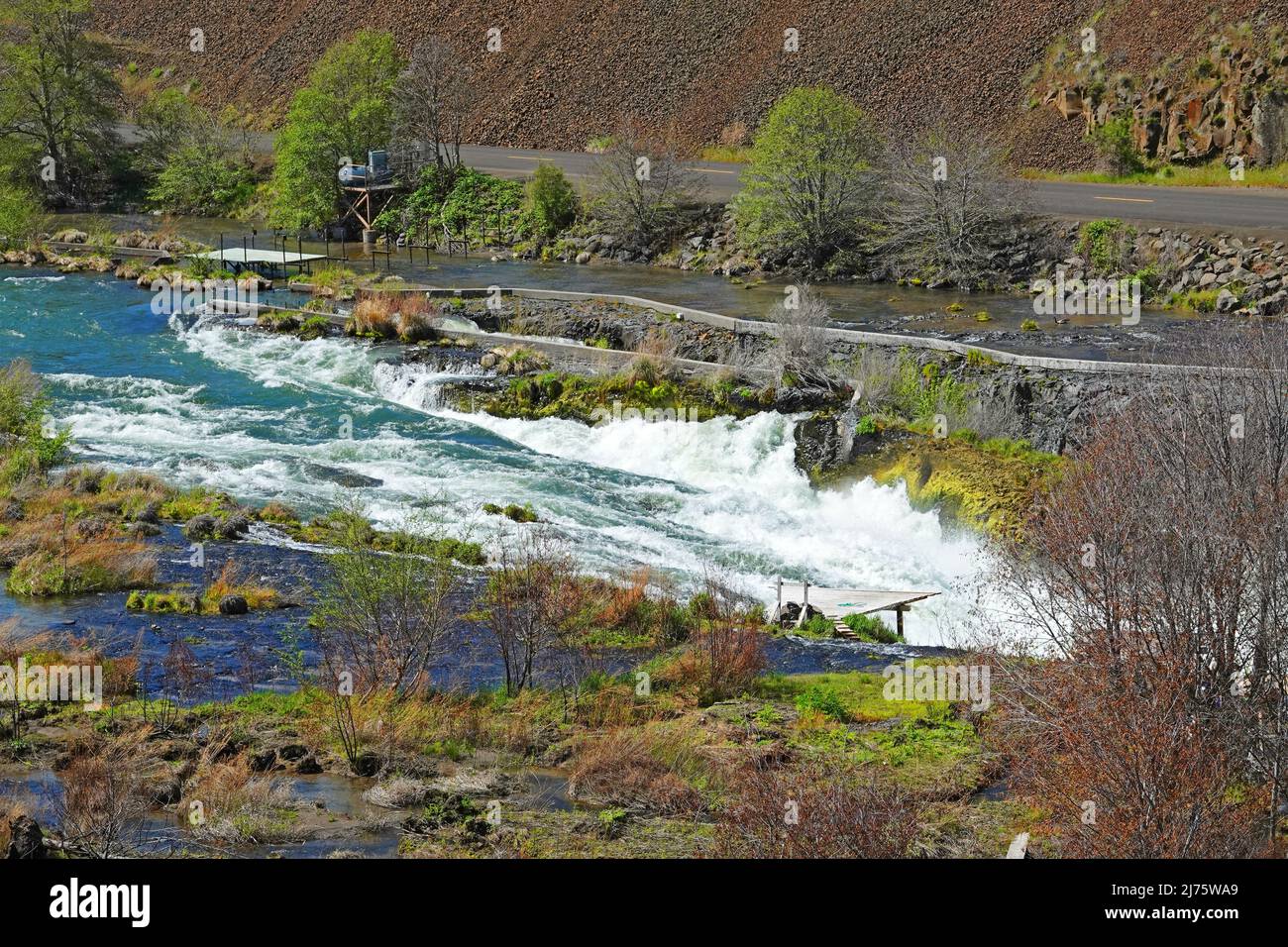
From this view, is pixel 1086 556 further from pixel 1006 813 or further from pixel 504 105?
pixel 504 105

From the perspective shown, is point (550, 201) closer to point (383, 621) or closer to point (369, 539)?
point (369, 539)

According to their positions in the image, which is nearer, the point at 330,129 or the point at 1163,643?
the point at 1163,643

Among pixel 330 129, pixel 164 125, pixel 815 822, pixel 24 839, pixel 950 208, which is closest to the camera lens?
pixel 815 822

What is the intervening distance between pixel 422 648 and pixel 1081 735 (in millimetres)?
11118

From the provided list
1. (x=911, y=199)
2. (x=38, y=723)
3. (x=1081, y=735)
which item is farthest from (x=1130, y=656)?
(x=911, y=199)

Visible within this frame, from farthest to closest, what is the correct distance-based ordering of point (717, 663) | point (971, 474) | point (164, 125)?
point (164, 125) → point (971, 474) → point (717, 663)

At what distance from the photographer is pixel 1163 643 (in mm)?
17562

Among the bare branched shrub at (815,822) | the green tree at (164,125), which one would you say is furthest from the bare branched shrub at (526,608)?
the green tree at (164,125)

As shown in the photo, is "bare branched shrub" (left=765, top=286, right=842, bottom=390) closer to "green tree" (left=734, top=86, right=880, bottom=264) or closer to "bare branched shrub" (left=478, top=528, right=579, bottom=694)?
"green tree" (left=734, top=86, right=880, bottom=264)

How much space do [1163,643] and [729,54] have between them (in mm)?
55669

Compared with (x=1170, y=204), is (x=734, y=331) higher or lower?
lower

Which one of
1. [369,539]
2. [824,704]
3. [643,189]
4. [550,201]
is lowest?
[824,704]

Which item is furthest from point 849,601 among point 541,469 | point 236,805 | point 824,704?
point 236,805

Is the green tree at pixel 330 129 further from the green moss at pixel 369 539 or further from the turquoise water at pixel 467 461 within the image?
the green moss at pixel 369 539
